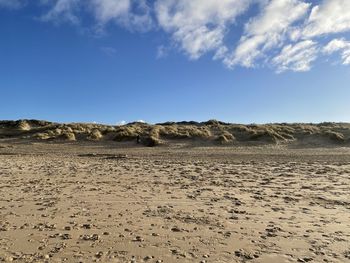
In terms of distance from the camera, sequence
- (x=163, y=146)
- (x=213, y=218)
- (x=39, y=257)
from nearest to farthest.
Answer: (x=39, y=257)
(x=213, y=218)
(x=163, y=146)

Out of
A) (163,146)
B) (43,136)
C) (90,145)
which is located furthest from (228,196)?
(43,136)

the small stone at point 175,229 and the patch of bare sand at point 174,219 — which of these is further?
the small stone at point 175,229

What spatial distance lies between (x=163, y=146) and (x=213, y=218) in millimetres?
24724

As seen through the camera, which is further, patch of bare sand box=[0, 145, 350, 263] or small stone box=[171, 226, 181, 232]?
small stone box=[171, 226, 181, 232]

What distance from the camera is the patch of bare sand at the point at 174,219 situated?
574cm

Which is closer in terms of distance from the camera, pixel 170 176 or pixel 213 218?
pixel 213 218

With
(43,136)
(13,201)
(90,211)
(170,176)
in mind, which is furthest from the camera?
(43,136)

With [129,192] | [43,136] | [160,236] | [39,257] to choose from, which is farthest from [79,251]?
[43,136]

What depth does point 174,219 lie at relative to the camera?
753 centimetres

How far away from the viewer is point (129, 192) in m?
10.3

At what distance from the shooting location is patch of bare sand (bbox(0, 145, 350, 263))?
574cm

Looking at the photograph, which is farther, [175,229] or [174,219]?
[174,219]

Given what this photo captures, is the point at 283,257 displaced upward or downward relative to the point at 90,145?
downward

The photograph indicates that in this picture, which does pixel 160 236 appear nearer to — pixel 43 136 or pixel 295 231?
pixel 295 231
